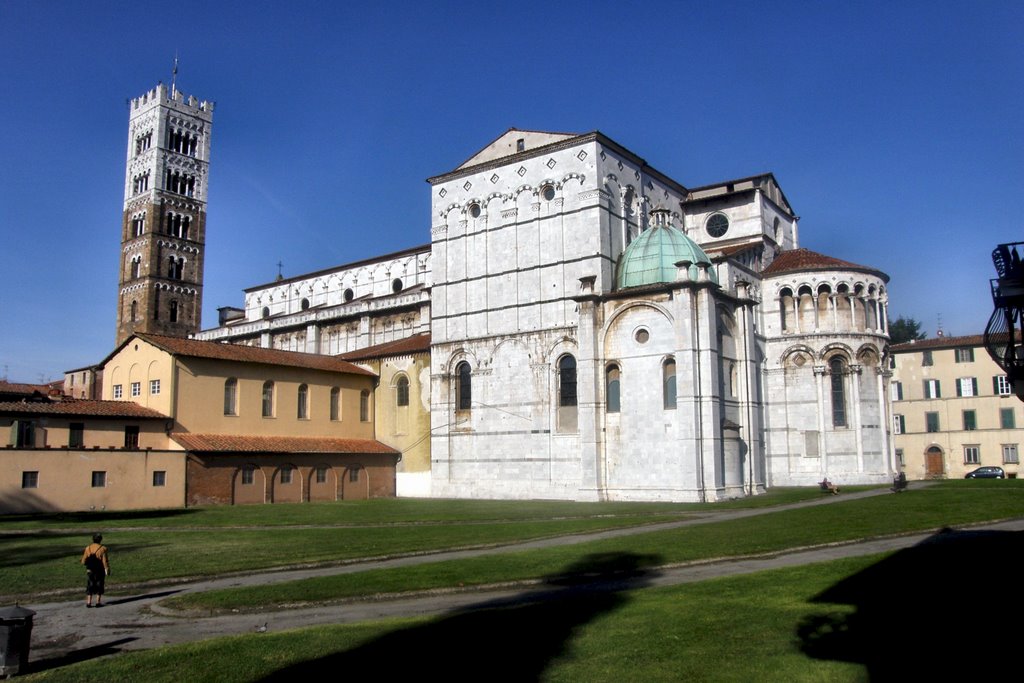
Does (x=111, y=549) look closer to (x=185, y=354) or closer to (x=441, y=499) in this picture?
(x=185, y=354)

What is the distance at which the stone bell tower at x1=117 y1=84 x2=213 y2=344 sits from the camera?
8425 cm

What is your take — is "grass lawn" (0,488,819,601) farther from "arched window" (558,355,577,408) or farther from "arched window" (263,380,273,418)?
"arched window" (263,380,273,418)

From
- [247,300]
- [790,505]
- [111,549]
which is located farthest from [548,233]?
[247,300]

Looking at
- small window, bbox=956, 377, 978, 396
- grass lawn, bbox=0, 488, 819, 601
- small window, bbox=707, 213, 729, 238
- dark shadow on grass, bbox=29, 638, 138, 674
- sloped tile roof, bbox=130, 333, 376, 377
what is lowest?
dark shadow on grass, bbox=29, 638, 138, 674

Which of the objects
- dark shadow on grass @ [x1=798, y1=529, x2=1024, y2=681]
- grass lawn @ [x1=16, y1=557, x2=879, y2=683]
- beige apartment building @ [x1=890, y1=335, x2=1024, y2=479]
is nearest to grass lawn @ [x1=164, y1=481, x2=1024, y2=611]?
grass lawn @ [x1=16, y1=557, x2=879, y2=683]

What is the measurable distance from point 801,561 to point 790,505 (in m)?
16.1

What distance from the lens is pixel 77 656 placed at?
11.8 m

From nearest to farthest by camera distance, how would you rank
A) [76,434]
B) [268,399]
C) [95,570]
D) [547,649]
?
[547,649] → [95,570] → [76,434] → [268,399]

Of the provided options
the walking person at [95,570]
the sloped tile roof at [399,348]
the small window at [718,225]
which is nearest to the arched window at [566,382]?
the sloped tile roof at [399,348]

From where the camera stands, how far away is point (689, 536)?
2270 cm

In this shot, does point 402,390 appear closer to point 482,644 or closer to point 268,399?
point 268,399

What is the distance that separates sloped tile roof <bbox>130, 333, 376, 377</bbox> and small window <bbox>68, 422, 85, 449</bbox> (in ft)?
18.2

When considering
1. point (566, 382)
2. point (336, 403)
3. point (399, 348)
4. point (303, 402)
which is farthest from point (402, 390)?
point (566, 382)

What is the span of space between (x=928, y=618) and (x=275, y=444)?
3701 centimetres
